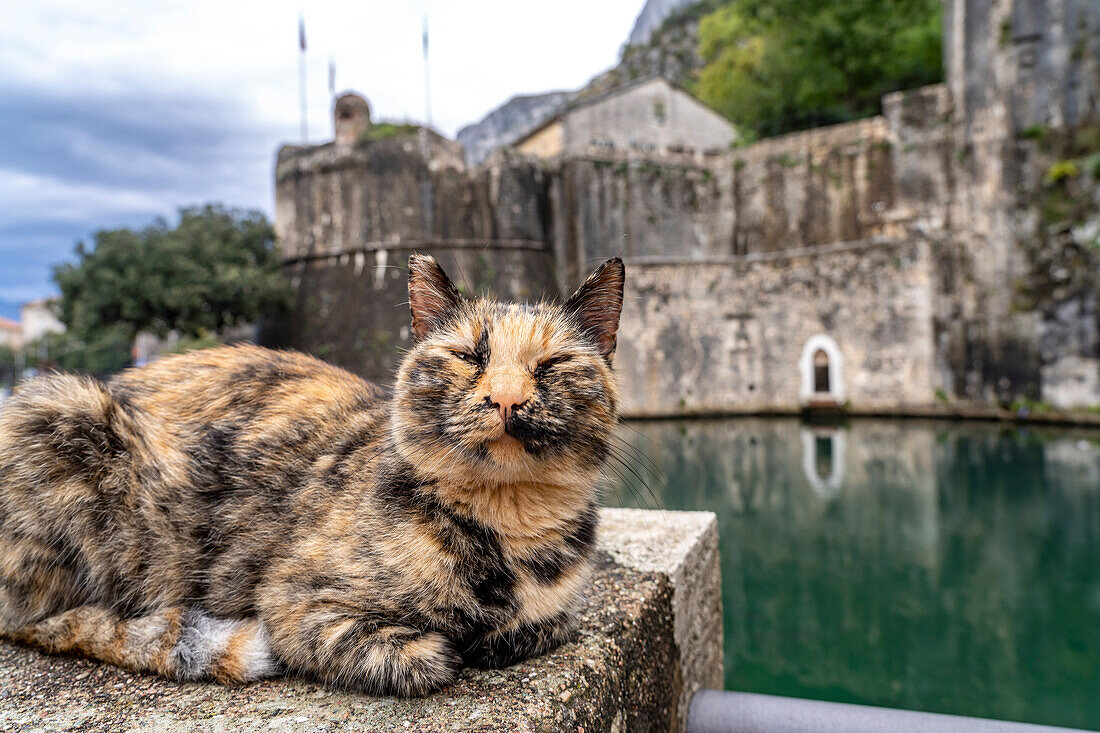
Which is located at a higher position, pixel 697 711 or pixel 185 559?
pixel 185 559

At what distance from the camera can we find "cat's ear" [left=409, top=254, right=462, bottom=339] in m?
1.21

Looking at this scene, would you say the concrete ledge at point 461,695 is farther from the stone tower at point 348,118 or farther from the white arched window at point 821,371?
the stone tower at point 348,118

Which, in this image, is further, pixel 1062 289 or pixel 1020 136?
pixel 1020 136

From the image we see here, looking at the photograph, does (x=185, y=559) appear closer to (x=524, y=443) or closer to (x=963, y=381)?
(x=524, y=443)

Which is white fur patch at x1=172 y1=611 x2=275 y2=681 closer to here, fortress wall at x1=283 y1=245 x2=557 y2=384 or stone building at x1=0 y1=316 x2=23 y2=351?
fortress wall at x1=283 y1=245 x2=557 y2=384

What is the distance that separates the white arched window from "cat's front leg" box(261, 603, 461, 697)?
16.1 meters

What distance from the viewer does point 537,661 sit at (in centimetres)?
126

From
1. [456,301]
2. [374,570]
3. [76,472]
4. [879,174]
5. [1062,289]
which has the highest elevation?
[879,174]

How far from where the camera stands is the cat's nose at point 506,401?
1.03 meters

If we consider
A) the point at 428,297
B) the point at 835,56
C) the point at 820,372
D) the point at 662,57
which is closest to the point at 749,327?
the point at 820,372

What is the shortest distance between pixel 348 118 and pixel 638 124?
9.48 m

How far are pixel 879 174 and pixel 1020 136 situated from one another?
319 centimetres

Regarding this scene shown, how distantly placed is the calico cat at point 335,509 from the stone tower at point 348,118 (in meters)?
16.3

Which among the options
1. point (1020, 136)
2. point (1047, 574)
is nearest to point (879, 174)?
point (1020, 136)
